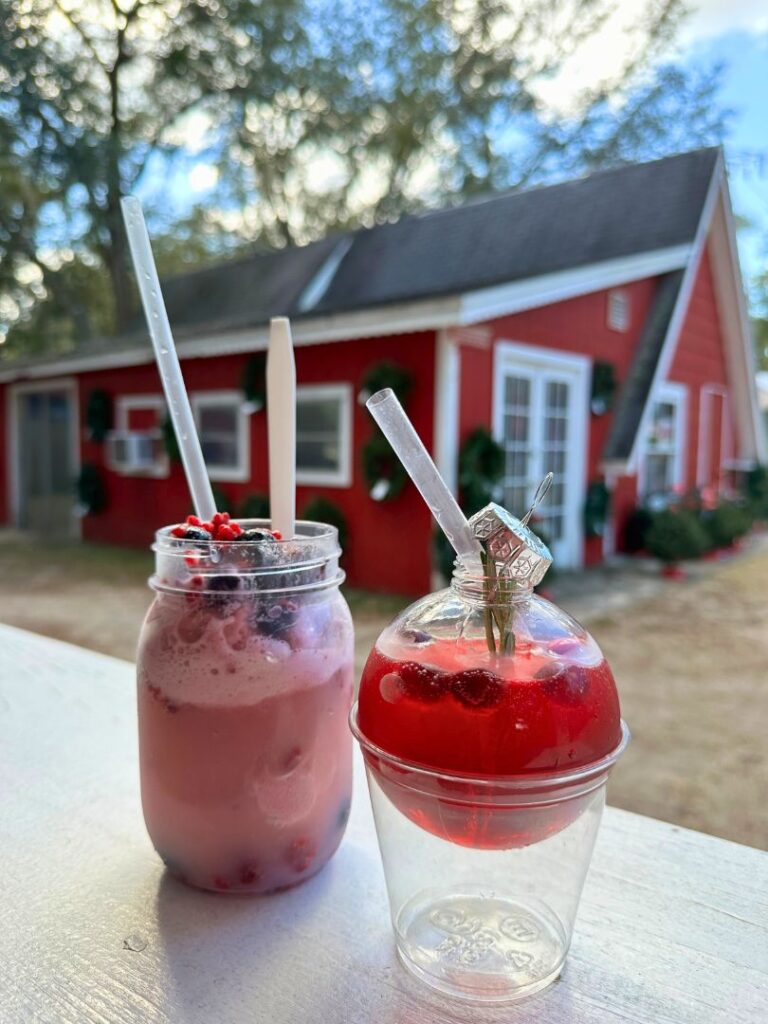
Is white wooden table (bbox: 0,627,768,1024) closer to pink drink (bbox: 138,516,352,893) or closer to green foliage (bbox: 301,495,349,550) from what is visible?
pink drink (bbox: 138,516,352,893)

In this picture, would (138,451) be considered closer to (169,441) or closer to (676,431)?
(169,441)

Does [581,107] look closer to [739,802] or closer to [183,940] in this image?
[739,802]

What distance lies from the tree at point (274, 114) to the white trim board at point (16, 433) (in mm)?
3064

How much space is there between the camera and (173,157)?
1287 cm

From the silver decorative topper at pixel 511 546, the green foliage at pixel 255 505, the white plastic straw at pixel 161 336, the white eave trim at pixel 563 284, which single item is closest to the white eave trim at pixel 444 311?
the white eave trim at pixel 563 284

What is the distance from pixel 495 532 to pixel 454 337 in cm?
510

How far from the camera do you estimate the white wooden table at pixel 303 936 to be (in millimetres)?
589

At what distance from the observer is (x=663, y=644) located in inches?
184

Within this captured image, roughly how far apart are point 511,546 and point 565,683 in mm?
117

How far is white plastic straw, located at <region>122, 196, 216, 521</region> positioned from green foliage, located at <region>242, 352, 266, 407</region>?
20.1 ft

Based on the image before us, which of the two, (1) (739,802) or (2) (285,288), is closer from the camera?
(1) (739,802)

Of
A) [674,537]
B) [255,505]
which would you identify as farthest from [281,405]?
[674,537]

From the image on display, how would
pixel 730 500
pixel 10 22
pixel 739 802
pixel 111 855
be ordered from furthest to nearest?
1. pixel 730 500
2. pixel 10 22
3. pixel 739 802
4. pixel 111 855

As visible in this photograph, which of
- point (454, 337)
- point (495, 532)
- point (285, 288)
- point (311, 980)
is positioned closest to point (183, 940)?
point (311, 980)
